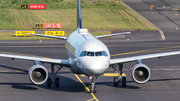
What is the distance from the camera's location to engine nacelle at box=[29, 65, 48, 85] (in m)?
27.1

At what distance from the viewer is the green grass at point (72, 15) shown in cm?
10181

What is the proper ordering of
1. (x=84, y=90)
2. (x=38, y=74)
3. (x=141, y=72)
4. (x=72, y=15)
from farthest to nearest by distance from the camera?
(x=72, y=15)
(x=84, y=90)
(x=141, y=72)
(x=38, y=74)

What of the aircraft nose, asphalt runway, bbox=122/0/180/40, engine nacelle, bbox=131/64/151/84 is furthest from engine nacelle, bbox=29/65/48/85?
asphalt runway, bbox=122/0/180/40

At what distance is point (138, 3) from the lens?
436 feet

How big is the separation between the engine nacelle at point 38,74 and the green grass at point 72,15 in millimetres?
71077

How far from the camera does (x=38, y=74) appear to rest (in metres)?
27.1

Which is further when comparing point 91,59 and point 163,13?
point 163,13

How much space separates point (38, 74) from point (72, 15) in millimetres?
90054

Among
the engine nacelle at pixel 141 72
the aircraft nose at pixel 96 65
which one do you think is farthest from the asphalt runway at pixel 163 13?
the aircraft nose at pixel 96 65

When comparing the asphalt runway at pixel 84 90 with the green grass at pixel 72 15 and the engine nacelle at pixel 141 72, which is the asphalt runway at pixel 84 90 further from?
the green grass at pixel 72 15

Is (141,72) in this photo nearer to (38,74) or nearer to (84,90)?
(84,90)

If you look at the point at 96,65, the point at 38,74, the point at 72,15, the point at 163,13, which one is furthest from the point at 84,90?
the point at 163,13

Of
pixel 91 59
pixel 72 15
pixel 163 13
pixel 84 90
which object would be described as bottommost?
pixel 84 90

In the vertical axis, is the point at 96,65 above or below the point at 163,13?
below
